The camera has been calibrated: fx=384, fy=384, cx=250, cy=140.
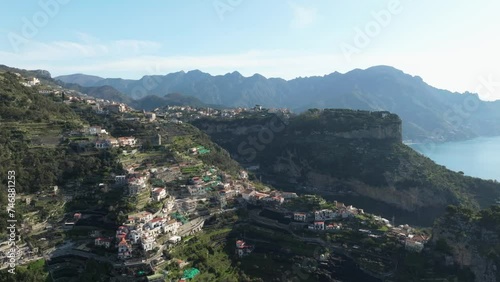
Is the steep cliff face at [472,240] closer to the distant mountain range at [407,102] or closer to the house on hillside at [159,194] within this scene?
the house on hillside at [159,194]

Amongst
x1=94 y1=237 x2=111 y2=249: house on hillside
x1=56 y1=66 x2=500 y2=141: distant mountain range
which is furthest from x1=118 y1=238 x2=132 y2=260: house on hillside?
x1=56 y1=66 x2=500 y2=141: distant mountain range

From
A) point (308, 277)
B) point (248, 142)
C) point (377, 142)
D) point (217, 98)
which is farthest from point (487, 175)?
point (217, 98)

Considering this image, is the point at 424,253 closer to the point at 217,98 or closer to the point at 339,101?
the point at 339,101

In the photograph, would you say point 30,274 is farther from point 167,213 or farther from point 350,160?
point 350,160

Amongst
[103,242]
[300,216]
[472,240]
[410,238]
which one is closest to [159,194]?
[103,242]

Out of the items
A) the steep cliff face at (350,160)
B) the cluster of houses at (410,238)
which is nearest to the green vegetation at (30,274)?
the cluster of houses at (410,238)

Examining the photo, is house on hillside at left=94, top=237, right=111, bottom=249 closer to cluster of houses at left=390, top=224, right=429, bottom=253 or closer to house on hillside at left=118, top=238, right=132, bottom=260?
house on hillside at left=118, top=238, right=132, bottom=260

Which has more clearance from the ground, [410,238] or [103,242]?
[410,238]
